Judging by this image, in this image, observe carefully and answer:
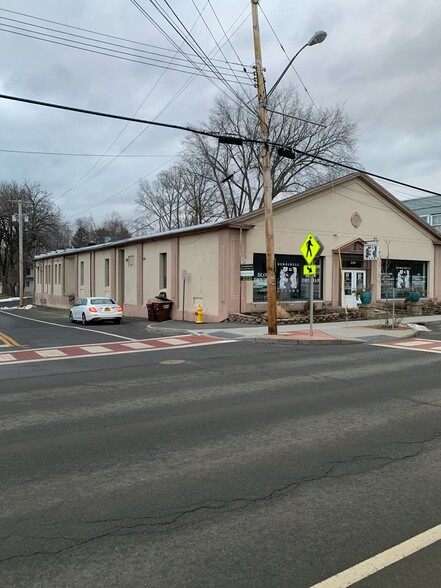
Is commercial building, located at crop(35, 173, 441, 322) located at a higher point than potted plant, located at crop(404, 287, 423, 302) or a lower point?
higher

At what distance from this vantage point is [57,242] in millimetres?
71312

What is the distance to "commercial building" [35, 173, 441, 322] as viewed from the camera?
21.6 m

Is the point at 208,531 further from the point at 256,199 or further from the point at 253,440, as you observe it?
the point at 256,199

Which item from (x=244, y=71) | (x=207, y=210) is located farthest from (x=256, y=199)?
(x=244, y=71)

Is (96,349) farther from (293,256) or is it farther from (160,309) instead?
(293,256)

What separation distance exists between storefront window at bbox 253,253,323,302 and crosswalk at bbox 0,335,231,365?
6.61m

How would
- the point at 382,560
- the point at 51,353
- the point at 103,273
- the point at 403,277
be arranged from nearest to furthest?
the point at 382,560 < the point at 51,353 < the point at 403,277 < the point at 103,273

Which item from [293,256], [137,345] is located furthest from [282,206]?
[137,345]

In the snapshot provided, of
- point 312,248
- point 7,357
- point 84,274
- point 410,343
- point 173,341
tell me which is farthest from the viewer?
point 84,274

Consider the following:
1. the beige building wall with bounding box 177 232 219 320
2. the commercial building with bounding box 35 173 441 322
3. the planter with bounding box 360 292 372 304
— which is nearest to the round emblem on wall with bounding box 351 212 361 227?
the commercial building with bounding box 35 173 441 322

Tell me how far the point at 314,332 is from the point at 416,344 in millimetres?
3627

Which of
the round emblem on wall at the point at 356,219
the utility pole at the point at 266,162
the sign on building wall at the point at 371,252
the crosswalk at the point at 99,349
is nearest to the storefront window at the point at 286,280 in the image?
the sign on building wall at the point at 371,252

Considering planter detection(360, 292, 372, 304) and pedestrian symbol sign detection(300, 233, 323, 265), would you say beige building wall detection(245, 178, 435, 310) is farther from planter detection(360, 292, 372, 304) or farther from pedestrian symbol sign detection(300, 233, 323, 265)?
pedestrian symbol sign detection(300, 233, 323, 265)

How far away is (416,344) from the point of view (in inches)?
570
